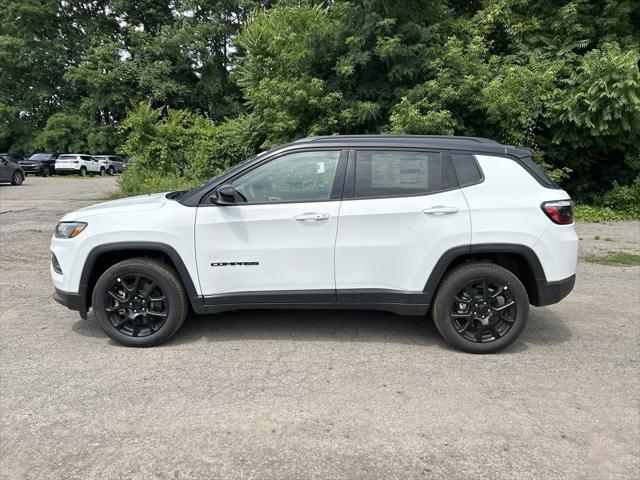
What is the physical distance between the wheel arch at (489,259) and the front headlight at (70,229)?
2.99 metres

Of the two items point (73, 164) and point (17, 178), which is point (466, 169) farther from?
point (73, 164)

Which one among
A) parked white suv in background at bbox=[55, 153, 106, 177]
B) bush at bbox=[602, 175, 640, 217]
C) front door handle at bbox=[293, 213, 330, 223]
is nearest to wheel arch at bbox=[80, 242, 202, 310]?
front door handle at bbox=[293, 213, 330, 223]

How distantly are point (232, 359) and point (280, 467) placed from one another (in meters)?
1.45

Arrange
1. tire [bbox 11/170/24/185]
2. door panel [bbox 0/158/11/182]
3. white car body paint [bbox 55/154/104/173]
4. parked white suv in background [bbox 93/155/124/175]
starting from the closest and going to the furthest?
A: door panel [bbox 0/158/11/182], tire [bbox 11/170/24/185], white car body paint [bbox 55/154/104/173], parked white suv in background [bbox 93/155/124/175]

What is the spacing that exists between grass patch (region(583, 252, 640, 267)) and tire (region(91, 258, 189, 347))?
250 inches

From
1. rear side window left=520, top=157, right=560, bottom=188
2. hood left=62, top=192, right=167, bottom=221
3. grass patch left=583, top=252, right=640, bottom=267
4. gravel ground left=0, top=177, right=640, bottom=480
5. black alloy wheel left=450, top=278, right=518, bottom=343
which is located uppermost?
rear side window left=520, top=157, right=560, bottom=188

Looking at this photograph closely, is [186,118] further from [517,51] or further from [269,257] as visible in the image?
[269,257]

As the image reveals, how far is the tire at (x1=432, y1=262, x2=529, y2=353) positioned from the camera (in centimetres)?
403

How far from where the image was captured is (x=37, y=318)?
4.98 m

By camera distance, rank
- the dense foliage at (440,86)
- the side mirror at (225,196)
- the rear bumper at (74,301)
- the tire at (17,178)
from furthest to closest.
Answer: the tire at (17,178) → the dense foliage at (440,86) → the rear bumper at (74,301) → the side mirror at (225,196)

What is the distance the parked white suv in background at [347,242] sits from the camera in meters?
4.02

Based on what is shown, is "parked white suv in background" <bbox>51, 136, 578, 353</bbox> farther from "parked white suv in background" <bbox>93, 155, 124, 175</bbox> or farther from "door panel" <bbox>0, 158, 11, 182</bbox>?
"parked white suv in background" <bbox>93, 155, 124, 175</bbox>

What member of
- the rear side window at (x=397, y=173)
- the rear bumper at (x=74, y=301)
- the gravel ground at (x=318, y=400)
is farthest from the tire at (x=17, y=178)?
the rear side window at (x=397, y=173)

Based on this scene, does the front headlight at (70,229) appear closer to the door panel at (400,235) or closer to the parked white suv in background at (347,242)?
the parked white suv in background at (347,242)
